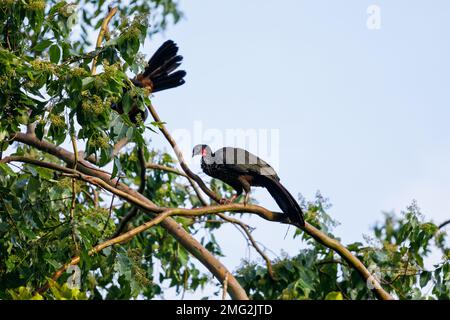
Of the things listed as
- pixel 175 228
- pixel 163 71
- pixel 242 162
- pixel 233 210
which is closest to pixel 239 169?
pixel 242 162

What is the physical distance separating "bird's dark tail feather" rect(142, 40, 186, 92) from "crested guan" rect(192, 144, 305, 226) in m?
2.36

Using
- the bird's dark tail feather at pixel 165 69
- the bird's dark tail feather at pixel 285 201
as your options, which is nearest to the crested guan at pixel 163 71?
the bird's dark tail feather at pixel 165 69

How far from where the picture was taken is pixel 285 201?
662 cm

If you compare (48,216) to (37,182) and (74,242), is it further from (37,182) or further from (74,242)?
(74,242)

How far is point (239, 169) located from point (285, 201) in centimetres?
56

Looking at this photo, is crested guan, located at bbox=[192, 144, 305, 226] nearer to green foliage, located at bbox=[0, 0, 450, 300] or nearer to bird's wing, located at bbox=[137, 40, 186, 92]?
green foliage, located at bbox=[0, 0, 450, 300]

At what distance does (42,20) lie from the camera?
20.0 ft

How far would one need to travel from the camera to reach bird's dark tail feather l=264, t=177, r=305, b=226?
6391mm

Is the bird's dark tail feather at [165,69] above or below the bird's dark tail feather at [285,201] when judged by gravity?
above

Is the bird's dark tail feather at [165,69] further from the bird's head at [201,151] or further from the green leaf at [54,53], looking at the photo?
the green leaf at [54,53]

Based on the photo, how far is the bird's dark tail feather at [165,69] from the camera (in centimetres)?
938

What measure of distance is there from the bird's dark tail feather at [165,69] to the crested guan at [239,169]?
2.36 m
